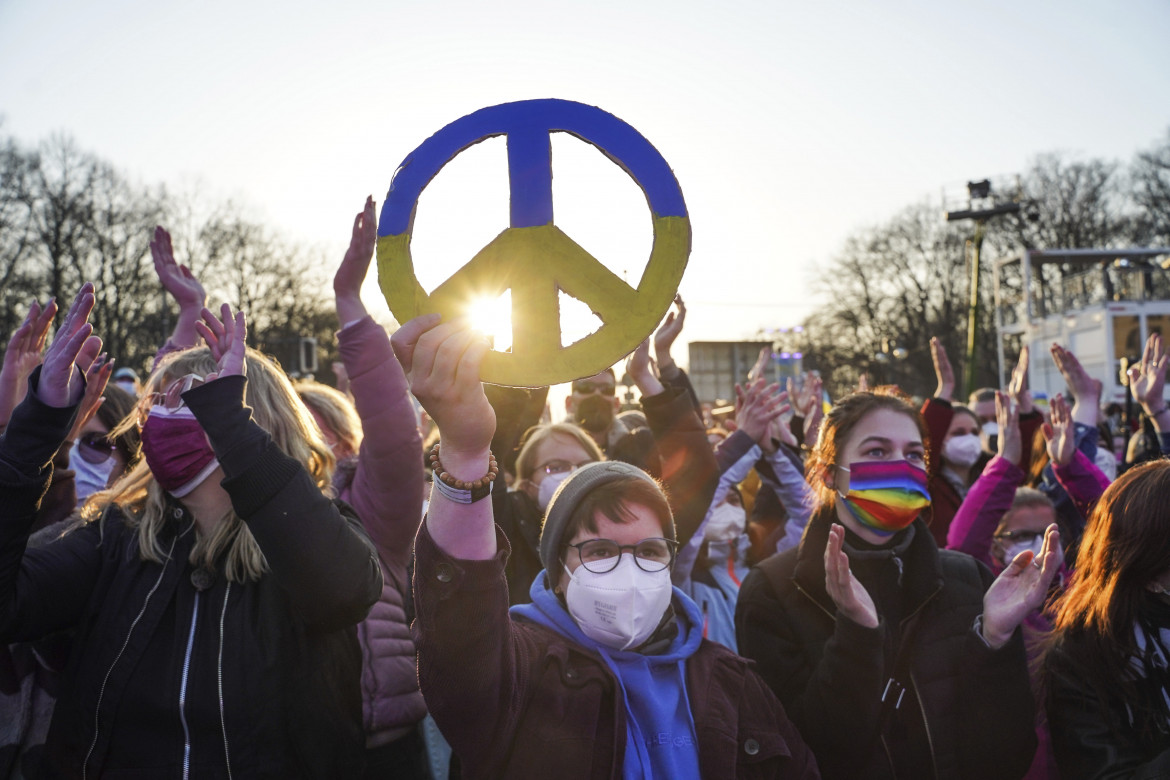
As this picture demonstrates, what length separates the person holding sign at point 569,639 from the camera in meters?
1.51

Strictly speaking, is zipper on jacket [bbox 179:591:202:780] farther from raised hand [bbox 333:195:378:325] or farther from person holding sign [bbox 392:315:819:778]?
raised hand [bbox 333:195:378:325]

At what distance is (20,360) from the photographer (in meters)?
2.66

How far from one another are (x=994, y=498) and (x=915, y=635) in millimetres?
1183

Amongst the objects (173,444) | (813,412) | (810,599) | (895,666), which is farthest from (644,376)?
(173,444)

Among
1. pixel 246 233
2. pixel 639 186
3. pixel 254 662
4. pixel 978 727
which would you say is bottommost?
pixel 978 727

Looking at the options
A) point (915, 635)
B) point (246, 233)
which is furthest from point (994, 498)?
point (246, 233)

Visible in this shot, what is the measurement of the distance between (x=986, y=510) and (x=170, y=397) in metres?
3.00

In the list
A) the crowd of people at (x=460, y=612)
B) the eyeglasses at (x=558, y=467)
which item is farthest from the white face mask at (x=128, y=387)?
the eyeglasses at (x=558, y=467)

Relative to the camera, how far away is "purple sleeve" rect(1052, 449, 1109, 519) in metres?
3.88

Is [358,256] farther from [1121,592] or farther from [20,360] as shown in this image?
[1121,592]

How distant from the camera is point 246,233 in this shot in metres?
32.8

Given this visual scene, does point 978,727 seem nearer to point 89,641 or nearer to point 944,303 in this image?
point 89,641

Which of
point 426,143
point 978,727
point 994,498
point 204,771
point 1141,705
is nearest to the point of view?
point 426,143

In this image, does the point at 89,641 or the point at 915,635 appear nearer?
the point at 89,641
